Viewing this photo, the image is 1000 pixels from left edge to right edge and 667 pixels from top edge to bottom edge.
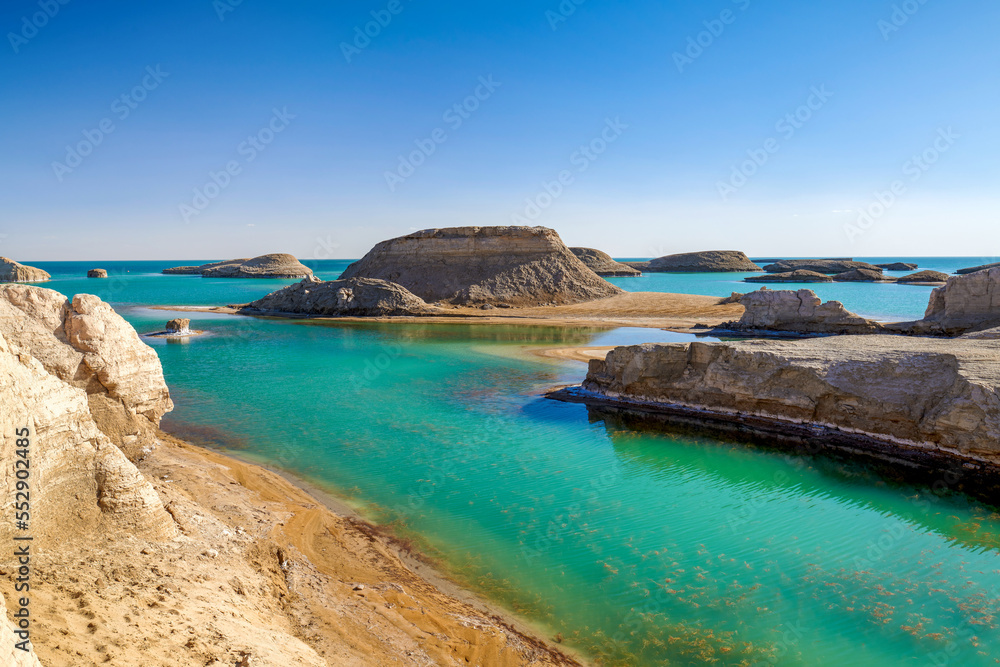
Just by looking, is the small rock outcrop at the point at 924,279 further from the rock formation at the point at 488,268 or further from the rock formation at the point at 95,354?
the rock formation at the point at 95,354

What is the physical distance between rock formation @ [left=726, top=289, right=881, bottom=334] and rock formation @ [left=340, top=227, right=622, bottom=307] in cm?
2053

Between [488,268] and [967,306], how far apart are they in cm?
3753

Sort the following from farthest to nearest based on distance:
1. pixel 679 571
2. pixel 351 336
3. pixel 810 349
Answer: pixel 351 336, pixel 810 349, pixel 679 571

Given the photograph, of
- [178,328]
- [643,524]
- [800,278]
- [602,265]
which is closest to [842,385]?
[643,524]

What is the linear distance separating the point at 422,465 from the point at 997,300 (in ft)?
83.0

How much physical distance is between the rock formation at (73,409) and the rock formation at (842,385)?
43.2 feet

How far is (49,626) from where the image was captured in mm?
3859

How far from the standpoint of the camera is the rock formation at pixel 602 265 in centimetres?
11150

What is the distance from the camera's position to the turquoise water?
663cm

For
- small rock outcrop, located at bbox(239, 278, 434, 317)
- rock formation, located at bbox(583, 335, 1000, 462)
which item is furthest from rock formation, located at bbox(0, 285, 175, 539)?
small rock outcrop, located at bbox(239, 278, 434, 317)

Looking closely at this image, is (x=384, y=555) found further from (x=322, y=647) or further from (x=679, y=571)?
(x=679, y=571)

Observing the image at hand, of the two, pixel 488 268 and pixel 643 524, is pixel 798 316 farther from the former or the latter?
pixel 488 268

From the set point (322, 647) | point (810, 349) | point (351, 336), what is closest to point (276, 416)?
point (322, 647)

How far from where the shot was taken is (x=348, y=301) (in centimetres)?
4491
